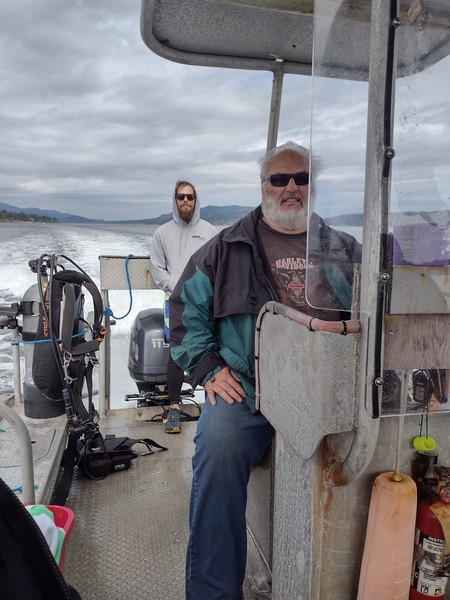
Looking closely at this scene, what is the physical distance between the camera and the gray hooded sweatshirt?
3578mm

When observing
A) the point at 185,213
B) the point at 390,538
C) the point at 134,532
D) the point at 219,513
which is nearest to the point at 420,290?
the point at 390,538

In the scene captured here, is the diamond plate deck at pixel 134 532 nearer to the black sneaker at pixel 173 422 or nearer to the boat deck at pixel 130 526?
the boat deck at pixel 130 526

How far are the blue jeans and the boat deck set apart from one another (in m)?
0.28

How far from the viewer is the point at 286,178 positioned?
1854 millimetres

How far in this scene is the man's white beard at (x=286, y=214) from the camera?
73.0 inches

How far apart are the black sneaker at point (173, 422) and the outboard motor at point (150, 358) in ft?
1.53

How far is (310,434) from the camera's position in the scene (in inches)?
38.7

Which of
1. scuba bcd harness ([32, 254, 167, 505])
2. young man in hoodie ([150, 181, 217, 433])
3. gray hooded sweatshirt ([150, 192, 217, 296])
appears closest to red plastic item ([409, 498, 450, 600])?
scuba bcd harness ([32, 254, 167, 505])

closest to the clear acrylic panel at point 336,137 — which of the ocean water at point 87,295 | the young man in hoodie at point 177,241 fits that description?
the ocean water at point 87,295

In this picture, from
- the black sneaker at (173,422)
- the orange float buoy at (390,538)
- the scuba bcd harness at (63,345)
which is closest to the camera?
the orange float buoy at (390,538)

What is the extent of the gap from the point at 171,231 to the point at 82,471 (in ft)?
6.25

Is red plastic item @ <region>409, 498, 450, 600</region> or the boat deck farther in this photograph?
the boat deck

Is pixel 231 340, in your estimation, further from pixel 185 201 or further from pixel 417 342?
pixel 185 201

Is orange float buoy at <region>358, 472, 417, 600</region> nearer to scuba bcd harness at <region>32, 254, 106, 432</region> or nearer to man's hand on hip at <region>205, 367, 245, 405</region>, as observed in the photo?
man's hand on hip at <region>205, 367, 245, 405</region>
